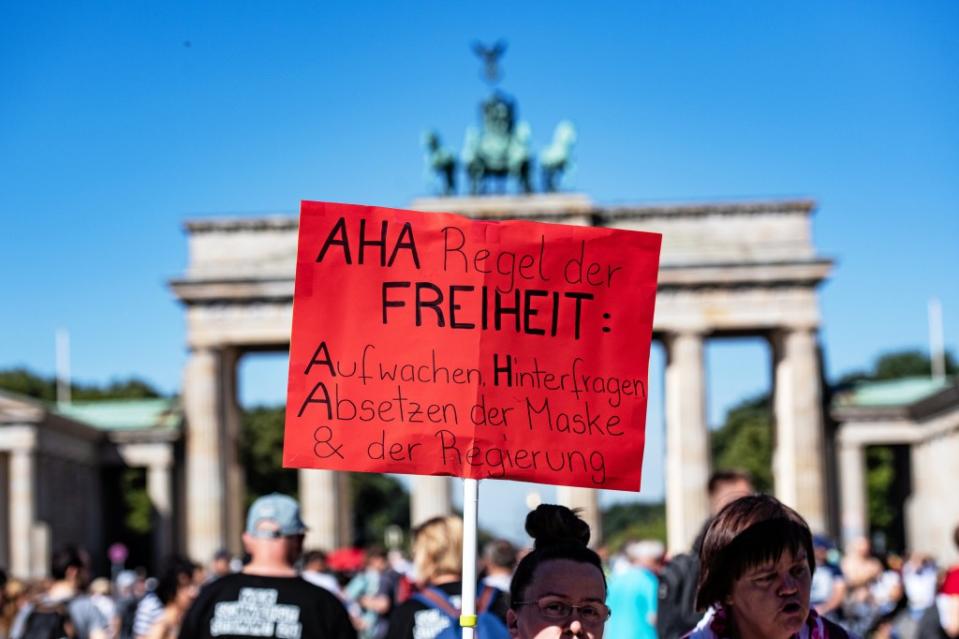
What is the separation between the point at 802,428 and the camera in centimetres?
6234

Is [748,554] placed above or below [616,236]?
below

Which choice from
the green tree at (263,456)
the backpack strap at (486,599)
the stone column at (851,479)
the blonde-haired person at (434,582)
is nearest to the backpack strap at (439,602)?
the blonde-haired person at (434,582)

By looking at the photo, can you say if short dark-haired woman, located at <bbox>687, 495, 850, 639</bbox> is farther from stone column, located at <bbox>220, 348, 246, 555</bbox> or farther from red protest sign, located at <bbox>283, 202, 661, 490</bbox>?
stone column, located at <bbox>220, 348, 246, 555</bbox>

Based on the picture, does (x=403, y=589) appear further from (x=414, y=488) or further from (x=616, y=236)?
(x=414, y=488)

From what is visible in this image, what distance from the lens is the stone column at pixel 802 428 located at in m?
61.8

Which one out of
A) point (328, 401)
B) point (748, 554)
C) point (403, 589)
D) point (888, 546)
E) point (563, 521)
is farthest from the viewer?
point (888, 546)

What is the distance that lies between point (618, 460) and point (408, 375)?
0.96 m

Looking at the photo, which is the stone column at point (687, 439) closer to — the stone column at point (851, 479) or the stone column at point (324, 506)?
the stone column at point (851, 479)

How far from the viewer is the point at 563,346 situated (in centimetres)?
693

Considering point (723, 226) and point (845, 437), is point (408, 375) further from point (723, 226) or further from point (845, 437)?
point (845, 437)

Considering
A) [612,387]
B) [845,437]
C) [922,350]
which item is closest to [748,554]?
[612,387]

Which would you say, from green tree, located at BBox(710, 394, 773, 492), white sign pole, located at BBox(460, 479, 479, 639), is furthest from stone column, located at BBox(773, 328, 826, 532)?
white sign pole, located at BBox(460, 479, 479, 639)

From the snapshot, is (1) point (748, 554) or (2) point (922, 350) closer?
(1) point (748, 554)

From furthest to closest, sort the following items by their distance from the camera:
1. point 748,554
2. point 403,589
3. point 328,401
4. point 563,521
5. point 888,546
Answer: point 888,546 → point 403,589 → point 328,401 → point 563,521 → point 748,554
